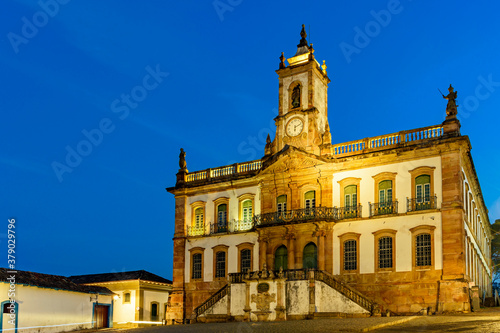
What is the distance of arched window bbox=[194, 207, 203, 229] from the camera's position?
37531 mm

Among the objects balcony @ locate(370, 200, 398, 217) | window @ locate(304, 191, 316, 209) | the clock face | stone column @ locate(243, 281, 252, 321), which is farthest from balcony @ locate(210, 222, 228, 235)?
balcony @ locate(370, 200, 398, 217)

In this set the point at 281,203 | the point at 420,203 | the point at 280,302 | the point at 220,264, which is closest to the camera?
the point at 280,302

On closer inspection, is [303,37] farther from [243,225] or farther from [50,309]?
[50,309]

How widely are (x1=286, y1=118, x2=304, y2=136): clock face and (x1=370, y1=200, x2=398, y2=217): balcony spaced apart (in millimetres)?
6401

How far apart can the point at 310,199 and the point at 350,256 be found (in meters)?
3.88

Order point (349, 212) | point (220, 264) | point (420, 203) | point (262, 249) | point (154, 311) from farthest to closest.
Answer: point (154, 311), point (220, 264), point (262, 249), point (349, 212), point (420, 203)

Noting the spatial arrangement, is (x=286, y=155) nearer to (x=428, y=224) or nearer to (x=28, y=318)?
(x=428, y=224)

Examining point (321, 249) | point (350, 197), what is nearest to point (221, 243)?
point (321, 249)

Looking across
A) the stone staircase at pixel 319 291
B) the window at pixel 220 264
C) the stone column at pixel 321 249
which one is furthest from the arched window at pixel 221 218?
the stone column at pixel 321 249

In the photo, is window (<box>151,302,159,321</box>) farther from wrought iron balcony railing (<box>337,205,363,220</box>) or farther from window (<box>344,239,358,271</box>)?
wrought iron balcony railing (<box>337,205,363,220</box>)

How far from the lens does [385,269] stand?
99.7 feet

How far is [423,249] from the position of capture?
97.0ft

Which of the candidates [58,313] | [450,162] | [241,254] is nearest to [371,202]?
[450,162]

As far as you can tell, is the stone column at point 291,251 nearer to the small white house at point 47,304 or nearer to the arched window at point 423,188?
the arched window at point 423,188
